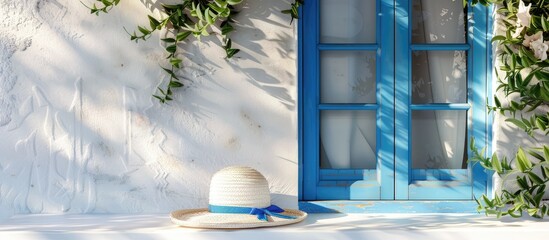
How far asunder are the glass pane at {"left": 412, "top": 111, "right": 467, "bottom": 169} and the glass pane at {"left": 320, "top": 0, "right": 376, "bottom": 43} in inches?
14.5

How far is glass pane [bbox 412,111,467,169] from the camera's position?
12.7ft

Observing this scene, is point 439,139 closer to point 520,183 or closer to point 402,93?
point 402,93

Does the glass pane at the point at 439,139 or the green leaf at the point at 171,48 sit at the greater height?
the green leaf at the point at 171,48

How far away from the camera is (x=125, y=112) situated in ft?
12.5

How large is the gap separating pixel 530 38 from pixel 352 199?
0.91 m

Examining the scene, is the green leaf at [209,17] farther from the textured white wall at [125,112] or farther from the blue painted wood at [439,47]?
the blue painted wood at [439,47]

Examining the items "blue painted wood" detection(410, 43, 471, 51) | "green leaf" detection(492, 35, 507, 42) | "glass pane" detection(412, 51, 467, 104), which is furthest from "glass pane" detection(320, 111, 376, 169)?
"green leaf" detection(492, 35, 507, 42)

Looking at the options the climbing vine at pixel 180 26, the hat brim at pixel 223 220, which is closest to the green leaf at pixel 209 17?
the climbing vine at pixel 180 26

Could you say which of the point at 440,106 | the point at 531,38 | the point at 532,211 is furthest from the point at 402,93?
the point at 532,211

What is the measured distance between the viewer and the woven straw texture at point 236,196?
11.5 feet

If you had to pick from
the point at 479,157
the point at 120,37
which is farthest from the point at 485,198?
the point at 120,37

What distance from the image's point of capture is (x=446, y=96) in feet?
12.7

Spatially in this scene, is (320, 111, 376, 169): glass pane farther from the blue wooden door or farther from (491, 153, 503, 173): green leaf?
(491, 153, 503, 173): green leaf

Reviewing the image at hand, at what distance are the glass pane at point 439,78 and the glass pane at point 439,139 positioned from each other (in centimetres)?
6
